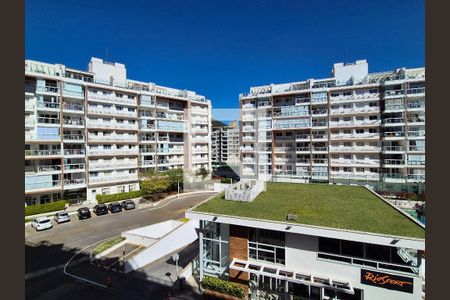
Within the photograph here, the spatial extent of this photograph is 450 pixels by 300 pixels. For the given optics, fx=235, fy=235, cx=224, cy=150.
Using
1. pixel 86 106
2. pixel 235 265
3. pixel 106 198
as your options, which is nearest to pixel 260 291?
pixel 235 265

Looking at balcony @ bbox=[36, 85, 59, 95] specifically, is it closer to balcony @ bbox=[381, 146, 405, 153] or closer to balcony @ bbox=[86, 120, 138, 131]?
balcony @ bbox=[86, 120, 138, 131]

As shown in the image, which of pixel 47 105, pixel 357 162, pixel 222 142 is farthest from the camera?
pixel 222 142

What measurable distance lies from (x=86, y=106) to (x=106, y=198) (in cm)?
1499

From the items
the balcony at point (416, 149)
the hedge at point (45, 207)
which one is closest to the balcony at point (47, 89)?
the hedge at point (45, 207)

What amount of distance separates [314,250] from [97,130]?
3778 cm

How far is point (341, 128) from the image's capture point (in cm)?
4266

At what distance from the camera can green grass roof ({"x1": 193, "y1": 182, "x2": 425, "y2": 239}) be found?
12742 millimetres

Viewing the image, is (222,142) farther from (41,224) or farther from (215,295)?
(215,295)

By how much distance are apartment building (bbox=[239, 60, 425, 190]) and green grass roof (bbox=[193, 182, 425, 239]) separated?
22377mm

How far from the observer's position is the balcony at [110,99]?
126 feet

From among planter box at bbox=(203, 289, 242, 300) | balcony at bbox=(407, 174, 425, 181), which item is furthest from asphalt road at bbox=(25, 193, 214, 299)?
balcony at bbox=(407, 174, 425, 181)

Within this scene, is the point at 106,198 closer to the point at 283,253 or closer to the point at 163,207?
the point at 163,207

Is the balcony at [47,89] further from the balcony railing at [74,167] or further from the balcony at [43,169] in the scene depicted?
the balcony railing at [74,167]

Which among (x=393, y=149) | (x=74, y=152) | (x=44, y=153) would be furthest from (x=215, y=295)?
(x=393, y=149)
